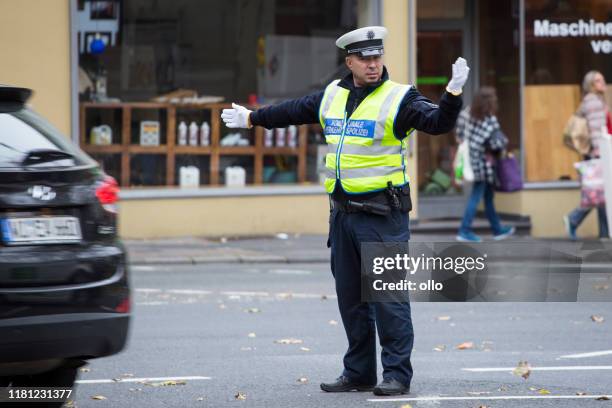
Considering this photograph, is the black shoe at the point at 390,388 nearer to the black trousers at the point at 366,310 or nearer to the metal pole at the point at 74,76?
the black trousers at the point at 366,310

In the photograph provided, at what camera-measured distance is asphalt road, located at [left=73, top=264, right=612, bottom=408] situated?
7.13 metres

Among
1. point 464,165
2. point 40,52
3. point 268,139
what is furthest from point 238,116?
point 268,139

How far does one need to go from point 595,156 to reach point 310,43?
4.02 m

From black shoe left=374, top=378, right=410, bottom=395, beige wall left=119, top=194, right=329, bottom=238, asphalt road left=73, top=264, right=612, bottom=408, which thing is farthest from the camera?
beige wall left=119, top=194, right=329, bottom=238

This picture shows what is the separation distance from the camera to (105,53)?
1638cm

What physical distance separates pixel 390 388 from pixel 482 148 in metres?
9.45

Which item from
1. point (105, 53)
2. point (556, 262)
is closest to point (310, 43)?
point (105, 53)

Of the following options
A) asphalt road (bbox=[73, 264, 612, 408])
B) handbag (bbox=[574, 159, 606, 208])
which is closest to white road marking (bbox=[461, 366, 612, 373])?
asphalt road (bbox=[73, 264, 612, 408])

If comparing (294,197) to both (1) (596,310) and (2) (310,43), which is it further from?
(1) (596,310)

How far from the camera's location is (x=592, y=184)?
51.9 feet

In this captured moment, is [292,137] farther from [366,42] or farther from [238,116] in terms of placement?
[366,42]

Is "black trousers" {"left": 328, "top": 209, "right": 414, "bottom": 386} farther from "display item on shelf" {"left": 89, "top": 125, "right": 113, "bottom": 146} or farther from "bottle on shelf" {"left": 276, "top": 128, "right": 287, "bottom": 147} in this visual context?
"bottle on shelf" {"left": 276, "top": 128, "right": 287, "bottom": 147}

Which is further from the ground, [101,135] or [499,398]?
[101,135]

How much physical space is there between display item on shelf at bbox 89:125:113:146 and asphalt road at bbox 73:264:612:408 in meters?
3.84
